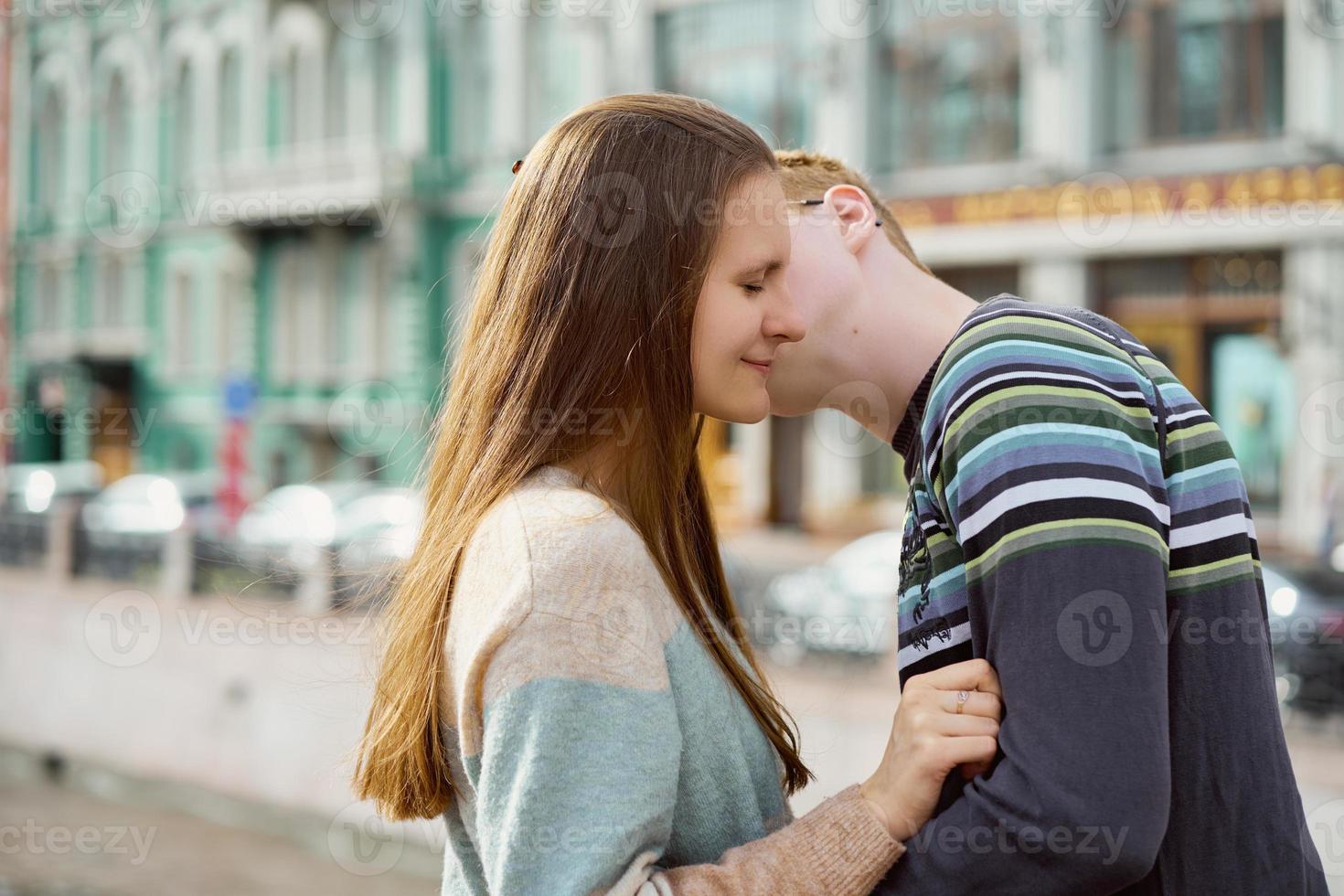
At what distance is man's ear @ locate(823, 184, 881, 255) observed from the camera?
1851 millimetres

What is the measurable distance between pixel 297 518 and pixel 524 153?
8.20 metres

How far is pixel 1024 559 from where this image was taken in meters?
1.33

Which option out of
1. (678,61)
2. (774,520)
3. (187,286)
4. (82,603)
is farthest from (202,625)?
(187,286)

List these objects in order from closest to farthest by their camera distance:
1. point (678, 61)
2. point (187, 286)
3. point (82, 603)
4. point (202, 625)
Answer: point (202, 625), point (82, 603), point (678, 61), point (187, 286)

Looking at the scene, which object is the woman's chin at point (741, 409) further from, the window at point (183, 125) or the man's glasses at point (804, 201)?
the window at point (183, 125)

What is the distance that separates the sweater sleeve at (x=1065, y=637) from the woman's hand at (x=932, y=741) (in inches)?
1.2

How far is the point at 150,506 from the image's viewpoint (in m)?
17.7

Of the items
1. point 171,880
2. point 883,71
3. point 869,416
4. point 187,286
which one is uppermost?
point 883,71

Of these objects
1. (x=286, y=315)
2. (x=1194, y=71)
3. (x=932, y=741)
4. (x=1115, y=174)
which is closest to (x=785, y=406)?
(x=932, y=741)

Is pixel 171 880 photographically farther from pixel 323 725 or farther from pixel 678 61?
pixel 678 61

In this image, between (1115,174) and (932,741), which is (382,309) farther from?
(932,741)

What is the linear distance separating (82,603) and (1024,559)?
507 inches

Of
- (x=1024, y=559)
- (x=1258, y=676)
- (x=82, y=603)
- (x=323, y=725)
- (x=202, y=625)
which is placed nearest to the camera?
(x=1024, y=559)

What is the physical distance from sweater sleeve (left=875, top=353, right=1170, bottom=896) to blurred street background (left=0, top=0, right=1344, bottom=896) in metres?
→ 0.80
